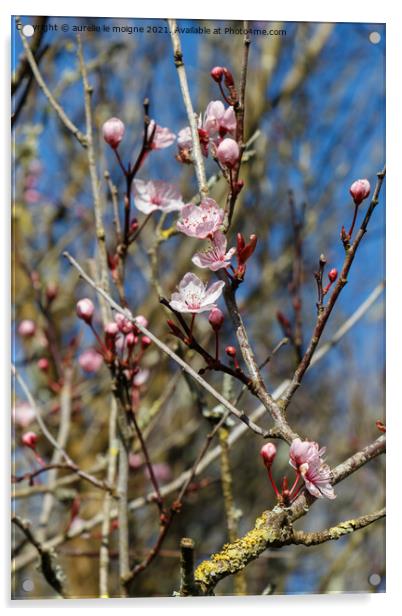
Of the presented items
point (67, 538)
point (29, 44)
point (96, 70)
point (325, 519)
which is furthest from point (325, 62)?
point (67, 538)

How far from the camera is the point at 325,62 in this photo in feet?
6.96

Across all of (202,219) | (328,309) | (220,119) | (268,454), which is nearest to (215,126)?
(220,119)

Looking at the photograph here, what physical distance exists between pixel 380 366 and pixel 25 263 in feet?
2.83

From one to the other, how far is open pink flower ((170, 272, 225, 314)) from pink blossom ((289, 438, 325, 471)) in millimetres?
175

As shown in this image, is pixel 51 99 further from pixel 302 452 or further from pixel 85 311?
pixel 302 452

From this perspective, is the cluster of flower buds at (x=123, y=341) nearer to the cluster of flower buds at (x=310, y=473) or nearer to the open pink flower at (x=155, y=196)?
the open pink flower at (x=155, y=196)

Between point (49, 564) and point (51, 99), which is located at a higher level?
point (51, 99)

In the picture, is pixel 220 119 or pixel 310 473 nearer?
pixel 310 473

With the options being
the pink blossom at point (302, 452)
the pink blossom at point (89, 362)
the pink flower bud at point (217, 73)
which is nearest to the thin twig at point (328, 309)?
the pink blossom at point (302, 452)

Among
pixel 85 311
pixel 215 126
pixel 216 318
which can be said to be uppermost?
pixel 215 126

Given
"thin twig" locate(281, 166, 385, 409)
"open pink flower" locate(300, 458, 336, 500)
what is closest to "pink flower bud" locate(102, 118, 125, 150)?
"thin twig" locate(281, 166, 385, 409)
